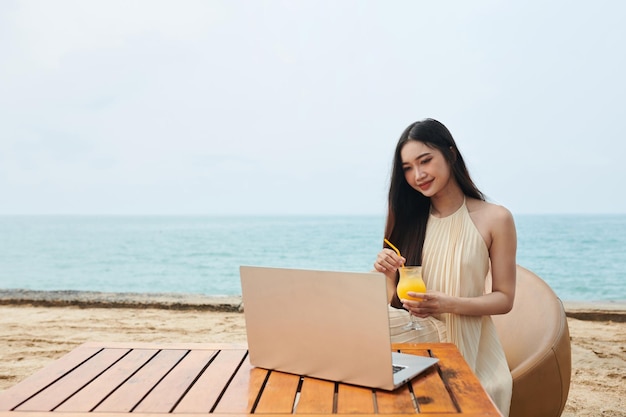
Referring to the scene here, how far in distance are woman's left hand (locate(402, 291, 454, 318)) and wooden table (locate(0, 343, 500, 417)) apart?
0.65 ft

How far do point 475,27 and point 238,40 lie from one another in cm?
1220

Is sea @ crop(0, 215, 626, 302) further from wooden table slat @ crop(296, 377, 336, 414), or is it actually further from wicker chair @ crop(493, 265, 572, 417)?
wooden table slat @ crop(296, 377, 336, 414)

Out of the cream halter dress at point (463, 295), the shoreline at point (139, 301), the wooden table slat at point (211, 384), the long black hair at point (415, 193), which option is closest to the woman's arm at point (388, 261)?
the cream halter dress at point (463, 295)

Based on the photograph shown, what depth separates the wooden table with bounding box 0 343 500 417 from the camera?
1171 mm

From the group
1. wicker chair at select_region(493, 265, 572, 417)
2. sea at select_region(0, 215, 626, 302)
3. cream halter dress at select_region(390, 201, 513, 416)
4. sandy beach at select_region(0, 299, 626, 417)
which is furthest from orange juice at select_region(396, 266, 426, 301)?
sea at select_region(0, 215, 626, 302)

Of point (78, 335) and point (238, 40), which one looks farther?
point (238, 40)

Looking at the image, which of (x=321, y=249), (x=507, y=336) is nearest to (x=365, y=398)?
(x=507, y=336)

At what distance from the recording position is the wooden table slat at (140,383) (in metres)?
1.21

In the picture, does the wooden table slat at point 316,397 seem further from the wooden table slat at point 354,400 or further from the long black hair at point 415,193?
the long black hair at point 415,193

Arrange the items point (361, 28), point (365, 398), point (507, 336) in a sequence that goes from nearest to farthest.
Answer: point (365, 398) < point (507, 336) < point (361, 28)

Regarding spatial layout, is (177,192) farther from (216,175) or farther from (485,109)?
(485,109)

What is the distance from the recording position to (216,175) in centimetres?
3238

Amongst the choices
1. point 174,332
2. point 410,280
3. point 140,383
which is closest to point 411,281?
point 410,280

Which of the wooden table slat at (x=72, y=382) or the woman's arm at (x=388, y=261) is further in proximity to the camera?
the woman's arm at (x=388, y=261)
